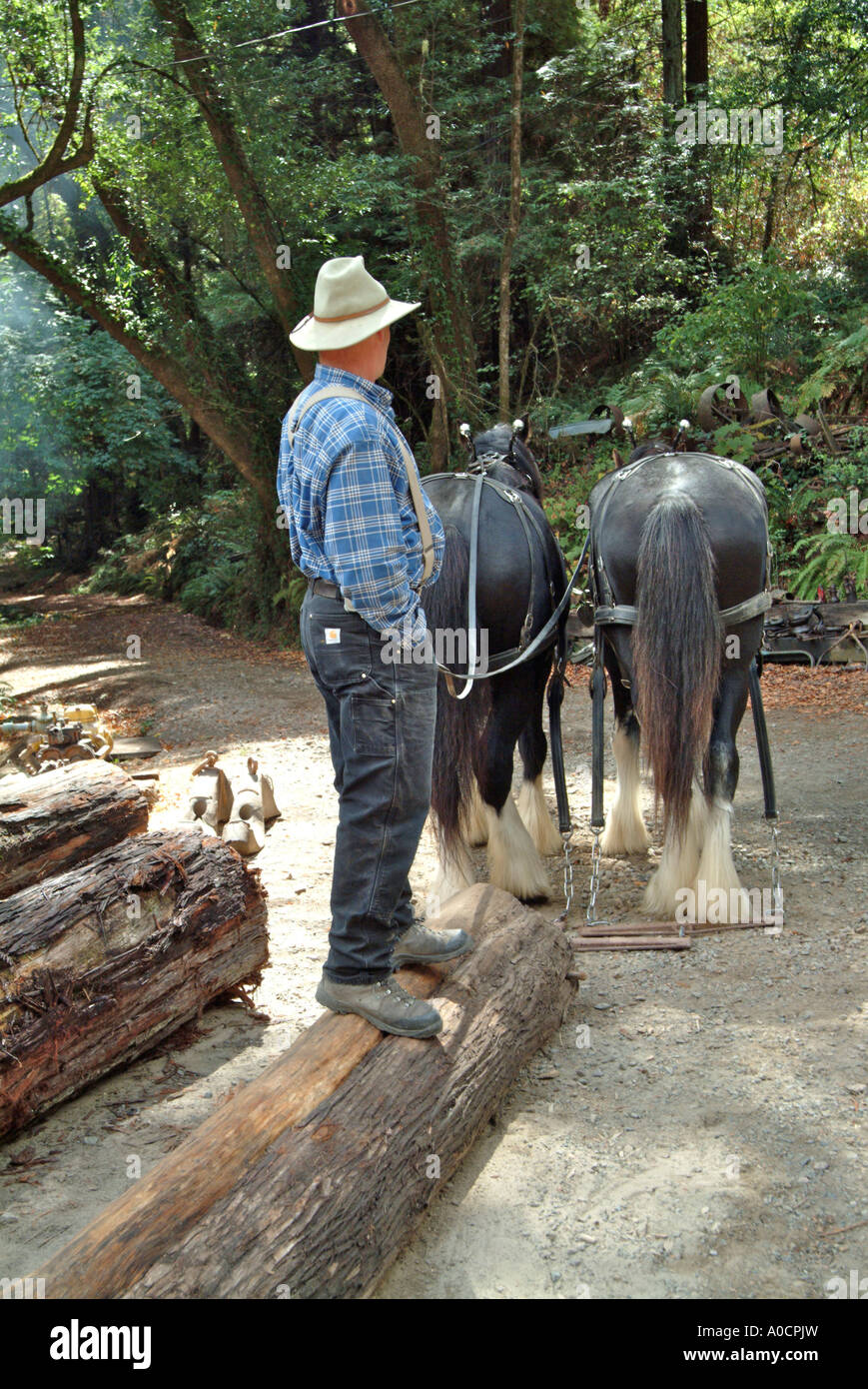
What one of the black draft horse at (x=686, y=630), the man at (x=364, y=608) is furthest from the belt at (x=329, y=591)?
the black draft horse at (x=686, y=630)

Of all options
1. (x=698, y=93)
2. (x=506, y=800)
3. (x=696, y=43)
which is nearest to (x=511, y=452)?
(x=506, y=800)

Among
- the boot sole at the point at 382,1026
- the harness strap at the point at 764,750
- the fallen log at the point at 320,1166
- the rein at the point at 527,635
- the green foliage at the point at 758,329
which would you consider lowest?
the fallen log at the point at 320,1166

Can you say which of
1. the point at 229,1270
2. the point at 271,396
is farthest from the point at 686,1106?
the point at 271,396

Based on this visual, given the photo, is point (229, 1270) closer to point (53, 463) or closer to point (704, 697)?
point (704, 697)

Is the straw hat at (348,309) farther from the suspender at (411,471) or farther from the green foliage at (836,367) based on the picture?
the green foliage at (836,367)

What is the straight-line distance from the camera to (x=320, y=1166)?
2.70 m

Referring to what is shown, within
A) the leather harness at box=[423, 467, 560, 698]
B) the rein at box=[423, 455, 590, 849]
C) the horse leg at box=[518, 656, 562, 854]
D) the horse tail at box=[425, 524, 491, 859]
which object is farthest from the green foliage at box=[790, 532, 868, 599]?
the horse tail at box=[425, 524, 491, 859]

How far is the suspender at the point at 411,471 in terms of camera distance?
3.05 m

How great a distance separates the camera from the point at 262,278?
53.9 ft

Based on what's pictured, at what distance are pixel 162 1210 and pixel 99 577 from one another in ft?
72.8

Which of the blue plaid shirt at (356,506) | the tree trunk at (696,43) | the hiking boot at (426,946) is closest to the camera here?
the blue plaid shirt at (356,506)

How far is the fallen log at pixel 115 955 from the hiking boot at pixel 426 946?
1064mm

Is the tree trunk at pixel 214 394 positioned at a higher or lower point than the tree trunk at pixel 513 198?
lower

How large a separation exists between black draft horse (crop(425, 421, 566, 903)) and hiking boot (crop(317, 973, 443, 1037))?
1.71m
